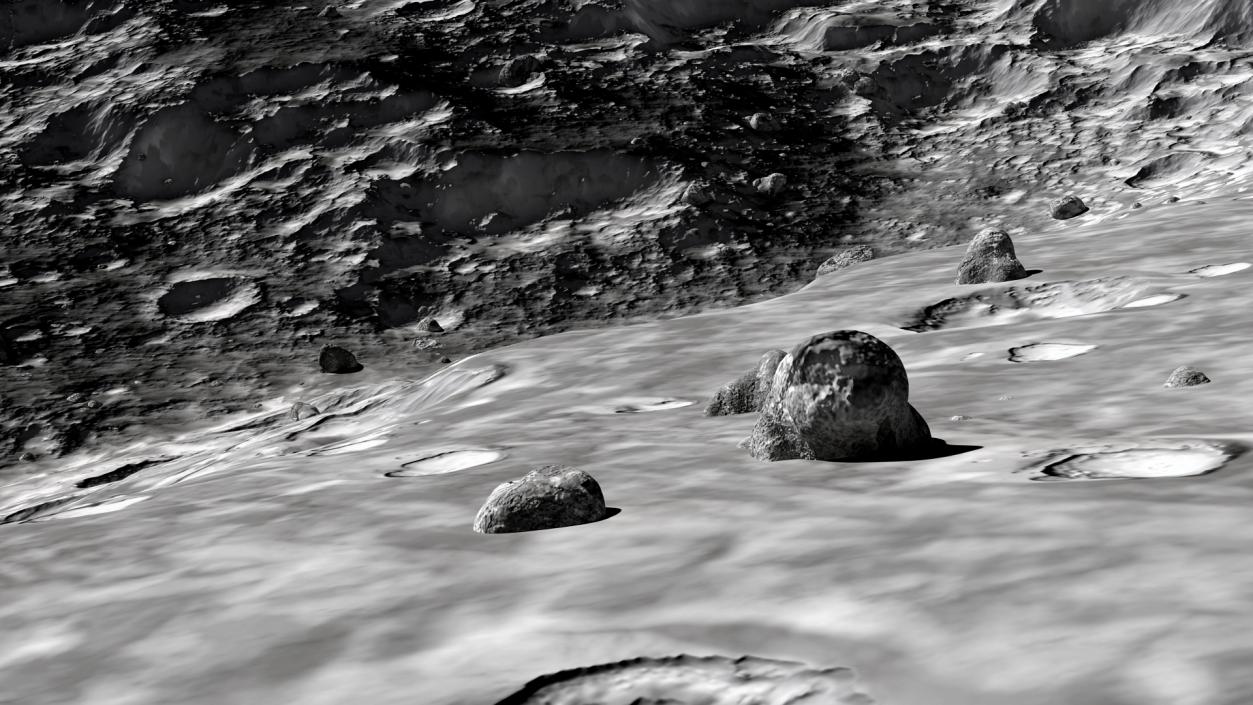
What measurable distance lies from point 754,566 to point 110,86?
851 centimetres

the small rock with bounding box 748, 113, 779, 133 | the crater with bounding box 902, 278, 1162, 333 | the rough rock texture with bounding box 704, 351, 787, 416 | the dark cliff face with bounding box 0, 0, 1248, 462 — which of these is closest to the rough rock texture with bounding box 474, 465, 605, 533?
the rough rock texture with bounding box 704, 351, 787, 416

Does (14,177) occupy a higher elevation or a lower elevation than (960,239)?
higher

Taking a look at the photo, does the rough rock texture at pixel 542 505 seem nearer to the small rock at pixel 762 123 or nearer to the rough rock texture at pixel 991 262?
the rough rock texture at pixel 991 262

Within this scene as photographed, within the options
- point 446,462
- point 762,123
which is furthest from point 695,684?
point 762,123

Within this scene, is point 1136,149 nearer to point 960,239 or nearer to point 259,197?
point 960,239

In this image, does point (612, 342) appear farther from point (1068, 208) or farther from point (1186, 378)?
point (1068, 208)

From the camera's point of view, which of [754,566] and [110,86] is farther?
[110,86]

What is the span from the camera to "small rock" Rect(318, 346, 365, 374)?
670cm

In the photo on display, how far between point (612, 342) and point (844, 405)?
2.71 meters

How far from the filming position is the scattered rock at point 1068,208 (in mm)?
7641

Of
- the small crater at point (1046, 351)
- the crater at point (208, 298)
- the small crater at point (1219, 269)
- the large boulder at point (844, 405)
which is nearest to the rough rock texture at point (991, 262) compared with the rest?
the small crater at point (1219, 269)

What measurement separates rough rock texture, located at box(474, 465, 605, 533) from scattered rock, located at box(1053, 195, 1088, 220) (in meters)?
6.22

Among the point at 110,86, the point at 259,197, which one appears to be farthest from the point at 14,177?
the point at 259,197

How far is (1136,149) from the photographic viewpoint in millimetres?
8133
